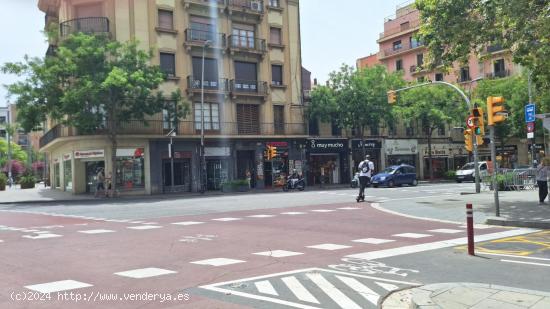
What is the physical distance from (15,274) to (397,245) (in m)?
6.48

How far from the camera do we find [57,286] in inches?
261

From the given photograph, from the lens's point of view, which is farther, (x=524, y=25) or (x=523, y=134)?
(x=523, y=134)

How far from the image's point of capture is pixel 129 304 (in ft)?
18.7

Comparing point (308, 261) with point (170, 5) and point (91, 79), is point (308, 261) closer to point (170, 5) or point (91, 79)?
point (91, 79)

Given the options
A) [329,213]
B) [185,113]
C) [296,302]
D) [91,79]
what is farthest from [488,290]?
[185,113]

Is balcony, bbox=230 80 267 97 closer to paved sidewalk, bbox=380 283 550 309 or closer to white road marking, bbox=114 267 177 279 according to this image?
white road marking, bbox=114 267 177 279

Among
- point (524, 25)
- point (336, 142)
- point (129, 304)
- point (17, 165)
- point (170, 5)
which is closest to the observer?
point (129, 304)

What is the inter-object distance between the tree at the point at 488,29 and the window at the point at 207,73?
2178 centimetres

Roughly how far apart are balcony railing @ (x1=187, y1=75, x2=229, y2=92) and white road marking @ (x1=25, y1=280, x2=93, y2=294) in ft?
103

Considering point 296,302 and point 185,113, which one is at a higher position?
point 185,113

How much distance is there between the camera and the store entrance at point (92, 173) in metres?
36.3

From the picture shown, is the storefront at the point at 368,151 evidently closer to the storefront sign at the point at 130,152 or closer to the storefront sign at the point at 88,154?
the storefront sign at the point at 130,152

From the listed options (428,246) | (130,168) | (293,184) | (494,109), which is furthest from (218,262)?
(130,168)

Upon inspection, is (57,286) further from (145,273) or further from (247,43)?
(247,43)
